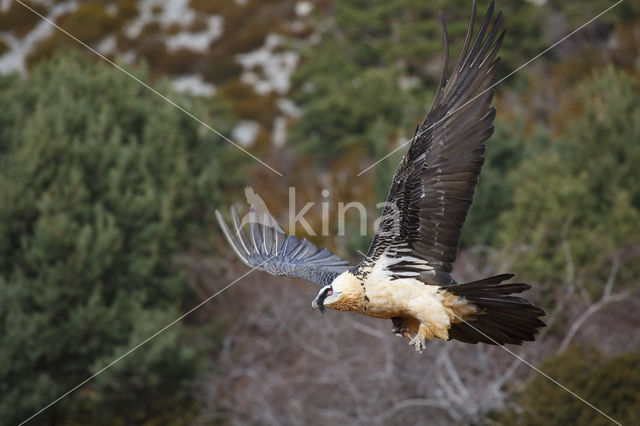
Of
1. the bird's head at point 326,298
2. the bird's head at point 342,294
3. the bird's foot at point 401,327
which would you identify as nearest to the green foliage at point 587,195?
the bird's foot at point 401,327

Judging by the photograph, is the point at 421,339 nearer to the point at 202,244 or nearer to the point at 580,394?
the point at 580,394

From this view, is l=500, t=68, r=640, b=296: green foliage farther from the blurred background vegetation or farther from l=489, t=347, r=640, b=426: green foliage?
l=489, t=347, r=640, b=426: green foliage

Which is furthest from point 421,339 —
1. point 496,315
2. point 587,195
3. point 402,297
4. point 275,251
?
point 587,195

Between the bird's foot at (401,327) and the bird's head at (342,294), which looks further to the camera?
the bird's foot at (401,327)

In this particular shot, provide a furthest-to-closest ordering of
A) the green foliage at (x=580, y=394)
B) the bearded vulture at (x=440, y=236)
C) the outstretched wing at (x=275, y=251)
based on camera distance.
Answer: the green foliage at (x=580, y=394)
the outstretched wing at (x=275, y=251)
the bearded vulture at (x=440, y=236)

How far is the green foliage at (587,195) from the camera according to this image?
17344 millimetres

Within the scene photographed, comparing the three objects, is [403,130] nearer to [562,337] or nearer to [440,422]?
[562,337]

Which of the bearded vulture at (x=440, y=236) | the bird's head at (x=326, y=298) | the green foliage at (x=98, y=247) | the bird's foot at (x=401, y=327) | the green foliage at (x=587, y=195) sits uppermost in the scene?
the bearded vulture at (x=440, y=236)

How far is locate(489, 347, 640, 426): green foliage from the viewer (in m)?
13.2

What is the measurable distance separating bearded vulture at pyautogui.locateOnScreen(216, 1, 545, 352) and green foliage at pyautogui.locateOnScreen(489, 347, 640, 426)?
25.9 feet

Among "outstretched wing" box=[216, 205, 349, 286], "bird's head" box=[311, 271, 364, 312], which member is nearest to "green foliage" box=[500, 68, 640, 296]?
"outstretched wing" box=[216, 205, 349, 286]

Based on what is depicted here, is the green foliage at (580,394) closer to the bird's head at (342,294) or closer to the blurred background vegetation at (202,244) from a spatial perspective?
the blurred background vegetation at (202,244)

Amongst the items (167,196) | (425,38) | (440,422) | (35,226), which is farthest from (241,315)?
(425,38)

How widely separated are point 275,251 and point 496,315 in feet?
7.61
